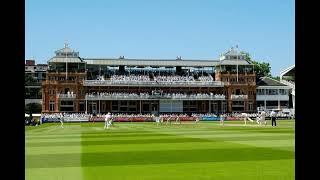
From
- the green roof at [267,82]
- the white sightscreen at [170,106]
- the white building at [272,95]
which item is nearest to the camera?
A: the white sightscreen at [170,106]

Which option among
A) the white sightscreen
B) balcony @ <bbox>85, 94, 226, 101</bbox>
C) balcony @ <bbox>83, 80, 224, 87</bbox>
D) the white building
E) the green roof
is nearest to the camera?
balcony @ <bbox>85, 94, 226, 101</bbox>

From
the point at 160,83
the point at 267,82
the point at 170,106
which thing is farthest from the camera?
the point at 267,82

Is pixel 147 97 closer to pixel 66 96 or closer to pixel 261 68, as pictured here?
pixel 66 96

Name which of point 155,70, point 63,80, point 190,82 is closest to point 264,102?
point 190,82

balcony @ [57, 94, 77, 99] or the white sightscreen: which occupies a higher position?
balcony @ [57, 94, 77, 99]

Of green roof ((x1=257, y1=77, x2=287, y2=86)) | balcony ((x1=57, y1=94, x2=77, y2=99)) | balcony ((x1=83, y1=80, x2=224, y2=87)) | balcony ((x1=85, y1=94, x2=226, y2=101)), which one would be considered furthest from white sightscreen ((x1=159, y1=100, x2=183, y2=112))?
green roof ((x1=257, y1=77, x2=287, y2=86))

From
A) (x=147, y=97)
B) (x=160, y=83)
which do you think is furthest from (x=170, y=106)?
(x=147, y=97)

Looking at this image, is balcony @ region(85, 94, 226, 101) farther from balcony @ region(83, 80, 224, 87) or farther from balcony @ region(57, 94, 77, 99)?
balcony @ region(57, 94, 77, 99)

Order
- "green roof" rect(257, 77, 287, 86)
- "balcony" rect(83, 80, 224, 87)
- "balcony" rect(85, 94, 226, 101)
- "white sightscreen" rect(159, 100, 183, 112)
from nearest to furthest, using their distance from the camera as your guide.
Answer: "balcony" rect(85, 94, 226, 101)
"balcony" rect(83, 80, 224, 87)
"white sightscreen" rect(159, 100, 183, 112)
"green roof" rect(257, 77, 287, 86)

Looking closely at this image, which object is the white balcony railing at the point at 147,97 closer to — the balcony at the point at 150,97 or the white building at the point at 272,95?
the balcony at the point at 150,97

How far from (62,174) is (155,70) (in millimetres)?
106893

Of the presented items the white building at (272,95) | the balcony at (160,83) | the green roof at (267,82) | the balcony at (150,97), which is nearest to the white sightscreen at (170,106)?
the balcony at (150,97)
